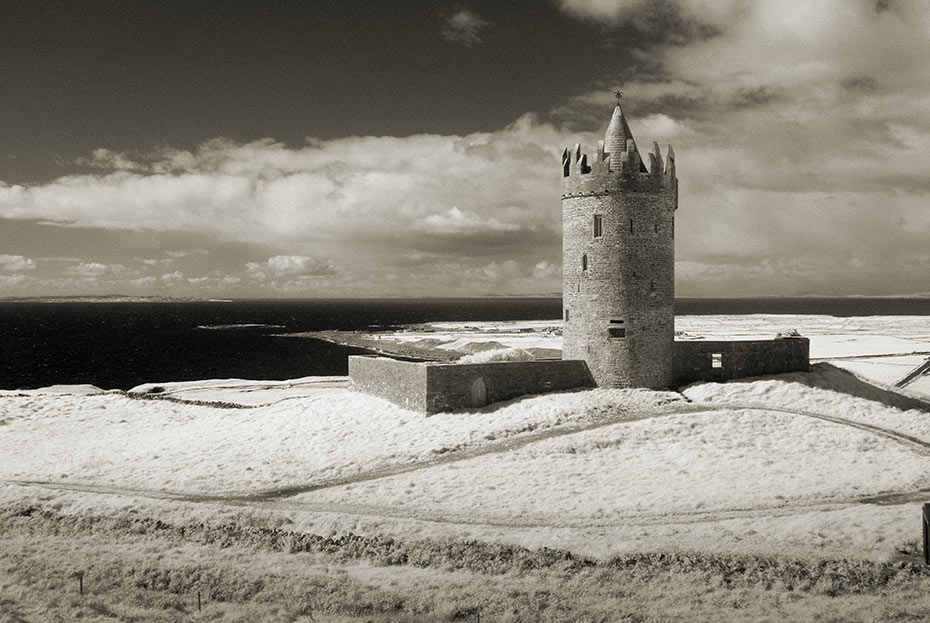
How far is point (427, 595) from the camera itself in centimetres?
1378

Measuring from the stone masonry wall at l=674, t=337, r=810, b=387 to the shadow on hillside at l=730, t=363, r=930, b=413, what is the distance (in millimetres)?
656

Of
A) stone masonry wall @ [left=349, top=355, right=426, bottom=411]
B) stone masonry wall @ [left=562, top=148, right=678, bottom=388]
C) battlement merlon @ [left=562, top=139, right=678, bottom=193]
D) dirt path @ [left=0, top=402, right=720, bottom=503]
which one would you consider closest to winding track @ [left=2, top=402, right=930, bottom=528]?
dirt path @ [left=0, top=402, right=720, bottom=503]

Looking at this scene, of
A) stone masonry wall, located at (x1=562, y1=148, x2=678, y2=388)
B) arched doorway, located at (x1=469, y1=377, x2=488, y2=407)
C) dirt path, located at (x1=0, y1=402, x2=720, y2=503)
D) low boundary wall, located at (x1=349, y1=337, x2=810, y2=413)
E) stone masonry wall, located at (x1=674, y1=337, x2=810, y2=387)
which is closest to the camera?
dirt path, located at (x1=0, y1=402, x2=720, y2=503)

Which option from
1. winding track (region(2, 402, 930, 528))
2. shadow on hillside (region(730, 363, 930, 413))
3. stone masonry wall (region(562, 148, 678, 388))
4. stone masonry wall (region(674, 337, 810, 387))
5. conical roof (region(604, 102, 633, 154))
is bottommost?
winding track (region(2, 402, 930, 528))

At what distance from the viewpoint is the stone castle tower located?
28984 mm

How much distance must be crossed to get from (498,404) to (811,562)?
13940mm

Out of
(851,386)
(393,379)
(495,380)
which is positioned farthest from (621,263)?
(851,386)

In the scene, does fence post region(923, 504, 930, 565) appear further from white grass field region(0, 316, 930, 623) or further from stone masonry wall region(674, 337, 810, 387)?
stone masonry wall region(674, 337, 810, 387)

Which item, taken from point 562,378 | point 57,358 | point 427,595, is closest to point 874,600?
point 427,595

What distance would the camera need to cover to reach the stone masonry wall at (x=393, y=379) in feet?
88.6

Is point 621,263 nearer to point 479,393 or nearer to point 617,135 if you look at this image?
point 617,135

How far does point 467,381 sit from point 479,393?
2.28ft

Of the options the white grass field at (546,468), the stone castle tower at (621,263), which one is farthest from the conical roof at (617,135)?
the white grass field at (546,468)

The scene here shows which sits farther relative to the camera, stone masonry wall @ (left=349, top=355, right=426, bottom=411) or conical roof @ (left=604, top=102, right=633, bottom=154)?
conical roof @ (left=604, top=102, right=633, bottom=154)
